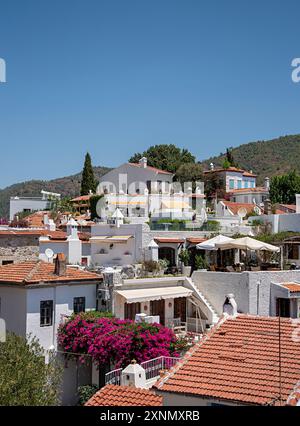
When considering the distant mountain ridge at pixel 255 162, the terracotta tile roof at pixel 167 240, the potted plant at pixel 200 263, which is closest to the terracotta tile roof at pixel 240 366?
the potted plant at pixel 200 263

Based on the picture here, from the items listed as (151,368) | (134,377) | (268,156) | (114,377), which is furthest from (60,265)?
(268,156)

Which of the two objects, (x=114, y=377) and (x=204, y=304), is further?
(x=204, y=304)

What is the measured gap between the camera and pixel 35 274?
3069 cm

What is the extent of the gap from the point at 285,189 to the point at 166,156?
19.5 metres

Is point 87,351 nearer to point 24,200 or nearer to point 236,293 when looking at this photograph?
point 236,293

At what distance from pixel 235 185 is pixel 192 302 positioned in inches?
2037

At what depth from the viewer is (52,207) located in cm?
7956

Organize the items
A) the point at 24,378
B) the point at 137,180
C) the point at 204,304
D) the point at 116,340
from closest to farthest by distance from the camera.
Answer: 1. the point at 24,378
2. the point at 116,340
3. the point at 204,304
4. the point at 137,180

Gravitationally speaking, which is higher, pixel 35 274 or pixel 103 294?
pixel 35 274

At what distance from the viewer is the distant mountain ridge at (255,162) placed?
135 meters

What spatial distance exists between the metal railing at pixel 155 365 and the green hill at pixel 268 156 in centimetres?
10026

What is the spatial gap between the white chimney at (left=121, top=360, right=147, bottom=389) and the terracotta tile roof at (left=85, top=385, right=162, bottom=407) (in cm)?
243

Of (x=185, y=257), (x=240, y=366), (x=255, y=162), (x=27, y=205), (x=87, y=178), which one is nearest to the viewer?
(x=240, y=366)

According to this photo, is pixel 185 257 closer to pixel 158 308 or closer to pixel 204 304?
pixel 204 304
